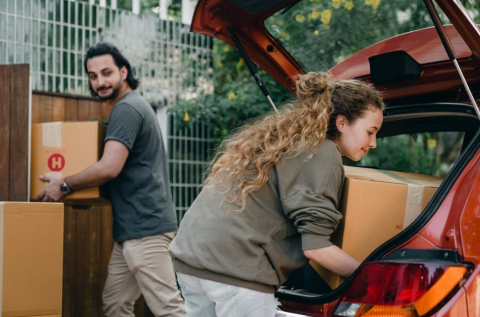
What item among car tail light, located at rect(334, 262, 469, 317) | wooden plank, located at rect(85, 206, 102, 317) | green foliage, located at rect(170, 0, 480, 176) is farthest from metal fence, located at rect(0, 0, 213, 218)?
car tail light, located at rect(334, 262, 469, 317)

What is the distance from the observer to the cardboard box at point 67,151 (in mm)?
3863

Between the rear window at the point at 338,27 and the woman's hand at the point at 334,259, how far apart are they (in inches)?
47.6

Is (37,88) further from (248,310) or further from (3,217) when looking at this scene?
(248,310)

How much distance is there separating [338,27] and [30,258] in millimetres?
2172

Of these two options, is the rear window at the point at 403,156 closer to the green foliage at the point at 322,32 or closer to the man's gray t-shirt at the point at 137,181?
the green foliage at the point at 322,32

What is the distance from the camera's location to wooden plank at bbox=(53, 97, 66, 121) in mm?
5180

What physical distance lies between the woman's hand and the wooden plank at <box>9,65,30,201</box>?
82.0 inches

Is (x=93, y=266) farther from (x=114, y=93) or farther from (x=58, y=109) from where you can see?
(x=114, y=93)

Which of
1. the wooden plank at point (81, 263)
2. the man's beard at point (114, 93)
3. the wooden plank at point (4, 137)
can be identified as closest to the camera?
the wooden plank at point (4, 137)

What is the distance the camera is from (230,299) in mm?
2197

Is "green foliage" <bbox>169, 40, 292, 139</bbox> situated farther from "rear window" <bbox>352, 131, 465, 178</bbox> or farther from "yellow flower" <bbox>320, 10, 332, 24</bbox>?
"yellow flower" <bbox>320, 10, 332, 24</bbox>

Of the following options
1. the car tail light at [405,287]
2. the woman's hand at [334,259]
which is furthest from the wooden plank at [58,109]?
Result: the car tail light at [405,287]

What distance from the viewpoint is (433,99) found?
304 cm

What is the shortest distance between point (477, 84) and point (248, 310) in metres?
1.40
